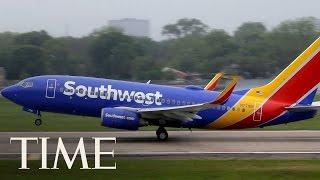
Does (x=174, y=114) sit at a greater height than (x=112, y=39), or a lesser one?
lesser

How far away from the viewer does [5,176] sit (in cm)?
1967

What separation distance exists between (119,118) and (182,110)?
284 centimetres

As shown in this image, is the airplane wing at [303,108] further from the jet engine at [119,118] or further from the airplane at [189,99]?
the jet engine at [119,118]

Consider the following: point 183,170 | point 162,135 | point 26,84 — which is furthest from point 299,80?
point 26,84

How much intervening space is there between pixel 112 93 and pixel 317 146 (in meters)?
9.51

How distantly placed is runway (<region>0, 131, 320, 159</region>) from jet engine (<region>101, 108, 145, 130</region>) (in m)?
0.84

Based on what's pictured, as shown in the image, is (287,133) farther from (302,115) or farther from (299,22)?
(299,22)

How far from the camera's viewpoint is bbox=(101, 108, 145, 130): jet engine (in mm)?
29312

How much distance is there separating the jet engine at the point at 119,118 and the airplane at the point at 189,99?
Answer: 0.51 m

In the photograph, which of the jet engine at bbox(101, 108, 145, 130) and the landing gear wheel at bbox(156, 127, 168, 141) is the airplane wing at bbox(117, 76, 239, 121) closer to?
the jet engine at bbox(101, 108, 145, 130)

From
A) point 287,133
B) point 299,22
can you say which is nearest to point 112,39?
Result: point 299,22

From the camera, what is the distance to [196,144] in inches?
1150

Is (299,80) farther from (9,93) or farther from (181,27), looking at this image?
(181,27)

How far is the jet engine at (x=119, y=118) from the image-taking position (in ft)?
96.2
